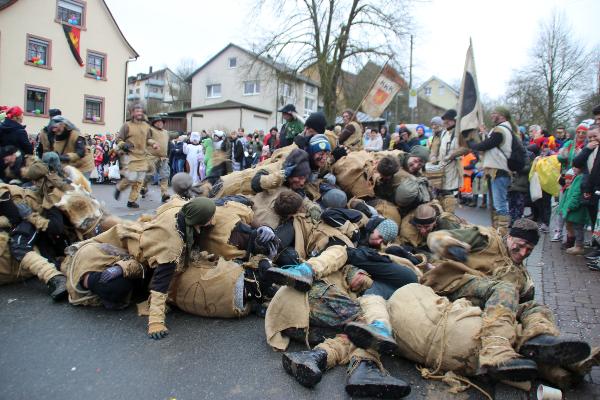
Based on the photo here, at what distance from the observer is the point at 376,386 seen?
2662mm

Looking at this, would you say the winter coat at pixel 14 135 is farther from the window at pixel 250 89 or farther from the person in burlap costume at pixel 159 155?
the window at pixel 250 89

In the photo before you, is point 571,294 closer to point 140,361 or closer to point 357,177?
point 357,177

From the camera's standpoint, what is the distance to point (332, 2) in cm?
2438

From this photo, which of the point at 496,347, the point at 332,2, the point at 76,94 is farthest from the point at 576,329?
the point at 76,94

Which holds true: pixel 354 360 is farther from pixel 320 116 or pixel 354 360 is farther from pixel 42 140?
pixel 42 140

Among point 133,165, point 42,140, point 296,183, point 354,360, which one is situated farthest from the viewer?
point 133,165

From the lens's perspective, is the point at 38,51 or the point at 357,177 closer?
the point at 357,177

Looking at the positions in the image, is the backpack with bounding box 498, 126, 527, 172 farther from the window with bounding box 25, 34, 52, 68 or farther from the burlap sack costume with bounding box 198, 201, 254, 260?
the window with bounding box 25, 34, 52, 68

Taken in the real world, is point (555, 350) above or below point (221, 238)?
below

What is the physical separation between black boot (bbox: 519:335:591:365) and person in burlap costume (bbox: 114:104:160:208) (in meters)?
7.73

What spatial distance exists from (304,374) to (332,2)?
24.7 m

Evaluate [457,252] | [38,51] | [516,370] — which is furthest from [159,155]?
[38,51]

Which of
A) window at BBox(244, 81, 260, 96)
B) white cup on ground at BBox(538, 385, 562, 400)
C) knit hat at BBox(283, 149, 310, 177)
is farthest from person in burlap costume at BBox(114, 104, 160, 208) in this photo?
window at BBox(244, 81, 260, 96)

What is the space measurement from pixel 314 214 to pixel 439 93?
65.9m
